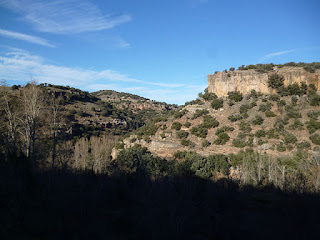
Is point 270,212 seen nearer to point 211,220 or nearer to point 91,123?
point 211,220

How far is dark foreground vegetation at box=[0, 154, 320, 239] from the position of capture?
3203mm

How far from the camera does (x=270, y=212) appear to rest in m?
5.34

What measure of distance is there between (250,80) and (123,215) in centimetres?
4160

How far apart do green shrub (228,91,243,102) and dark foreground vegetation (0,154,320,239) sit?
119 feet

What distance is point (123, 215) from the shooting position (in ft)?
14.0

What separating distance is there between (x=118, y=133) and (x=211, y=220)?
42401 millimetres

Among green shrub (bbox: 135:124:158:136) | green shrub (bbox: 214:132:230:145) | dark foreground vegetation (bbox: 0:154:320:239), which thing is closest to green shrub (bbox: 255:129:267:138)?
green shrub (bbox: 214:132:230:145)

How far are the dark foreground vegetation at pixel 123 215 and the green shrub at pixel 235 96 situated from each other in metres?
36.2

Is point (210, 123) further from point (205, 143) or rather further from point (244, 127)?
point (244, 127)

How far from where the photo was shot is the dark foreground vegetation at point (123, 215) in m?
3.20

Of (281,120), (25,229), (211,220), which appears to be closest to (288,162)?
(281,120)

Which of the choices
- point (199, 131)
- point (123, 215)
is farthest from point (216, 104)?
point (123, 215)

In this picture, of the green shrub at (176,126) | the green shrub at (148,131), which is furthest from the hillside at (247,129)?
the green shrub at (148,131)

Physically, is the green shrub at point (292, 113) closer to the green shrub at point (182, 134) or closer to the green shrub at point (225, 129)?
the green shrub at point (225, 129)
